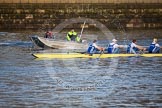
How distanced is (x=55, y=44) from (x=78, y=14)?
30000 mm

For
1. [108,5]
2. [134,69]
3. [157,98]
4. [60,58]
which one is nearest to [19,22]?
[108,5]

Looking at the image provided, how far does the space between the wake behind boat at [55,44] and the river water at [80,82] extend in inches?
177

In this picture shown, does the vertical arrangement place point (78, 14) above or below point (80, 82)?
below

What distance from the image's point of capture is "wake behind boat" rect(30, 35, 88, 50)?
63.8 metres

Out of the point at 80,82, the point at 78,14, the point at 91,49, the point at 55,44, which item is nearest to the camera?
the point at 80,82

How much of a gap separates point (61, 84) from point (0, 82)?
351 centimetres

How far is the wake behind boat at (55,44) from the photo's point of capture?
6381cm

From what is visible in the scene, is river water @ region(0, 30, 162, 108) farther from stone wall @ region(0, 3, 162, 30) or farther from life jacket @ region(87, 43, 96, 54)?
stone wall @ region(0, 3, 162, 30)

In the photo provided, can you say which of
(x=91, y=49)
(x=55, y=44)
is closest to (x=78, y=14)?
(x=55, y=44)

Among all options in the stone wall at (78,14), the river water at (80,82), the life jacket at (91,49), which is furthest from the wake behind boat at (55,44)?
the stone wall at (78,14)

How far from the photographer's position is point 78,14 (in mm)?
94500

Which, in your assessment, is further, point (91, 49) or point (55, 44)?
point (55, 44)

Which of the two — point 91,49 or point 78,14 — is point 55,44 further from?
point 78,14

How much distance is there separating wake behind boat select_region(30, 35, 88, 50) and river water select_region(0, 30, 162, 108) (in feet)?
14.8
